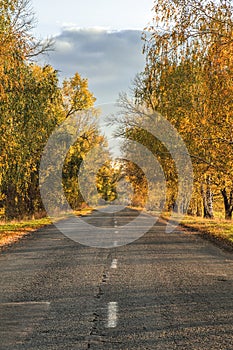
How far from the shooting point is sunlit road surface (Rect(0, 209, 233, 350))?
6.52 metres

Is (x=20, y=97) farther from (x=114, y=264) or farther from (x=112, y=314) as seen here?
(x=112, y=314)

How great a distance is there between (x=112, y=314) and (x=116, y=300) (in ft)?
3.58

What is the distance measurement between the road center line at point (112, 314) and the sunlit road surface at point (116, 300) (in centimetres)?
1

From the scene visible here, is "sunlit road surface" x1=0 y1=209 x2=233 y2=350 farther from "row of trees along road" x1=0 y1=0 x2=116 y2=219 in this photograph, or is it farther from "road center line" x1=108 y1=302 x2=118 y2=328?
"row of trees along road" x1=0 y1=0 x2=116 y2=219

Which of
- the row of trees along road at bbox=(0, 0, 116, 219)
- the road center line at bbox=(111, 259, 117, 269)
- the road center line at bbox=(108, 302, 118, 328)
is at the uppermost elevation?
the row of trees along road at bbox=(0, 0, 116, 219)

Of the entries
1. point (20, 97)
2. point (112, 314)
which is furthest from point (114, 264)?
point (20, 97)

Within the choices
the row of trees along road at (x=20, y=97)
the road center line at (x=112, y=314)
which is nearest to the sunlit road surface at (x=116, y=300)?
the road center line at (x=112, y=314)

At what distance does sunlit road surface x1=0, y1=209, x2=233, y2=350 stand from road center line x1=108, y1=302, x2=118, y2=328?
0.05 feet

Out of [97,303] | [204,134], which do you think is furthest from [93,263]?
[204,134]

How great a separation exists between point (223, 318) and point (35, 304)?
3.04m

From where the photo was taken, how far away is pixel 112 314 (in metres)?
7.81

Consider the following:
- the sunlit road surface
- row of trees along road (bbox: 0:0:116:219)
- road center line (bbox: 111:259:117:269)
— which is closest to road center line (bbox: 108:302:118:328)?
the sunlit road surface

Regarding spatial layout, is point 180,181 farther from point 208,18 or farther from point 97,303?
point 97,303

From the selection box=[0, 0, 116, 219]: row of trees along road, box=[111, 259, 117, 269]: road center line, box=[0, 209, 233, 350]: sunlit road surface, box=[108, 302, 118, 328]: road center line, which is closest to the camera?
box=[0, 209, 233, 350]: sunlit road surface
